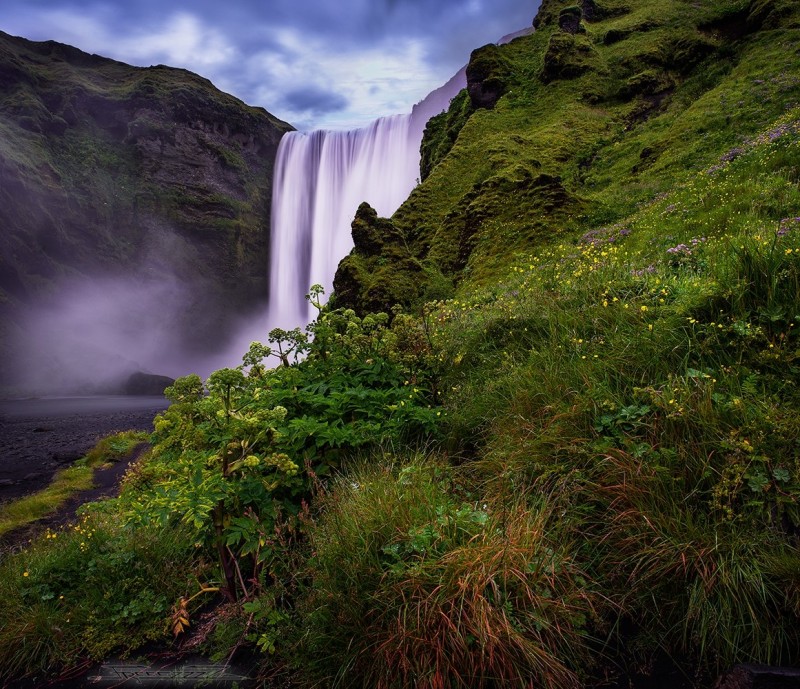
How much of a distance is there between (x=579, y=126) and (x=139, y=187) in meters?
60.7

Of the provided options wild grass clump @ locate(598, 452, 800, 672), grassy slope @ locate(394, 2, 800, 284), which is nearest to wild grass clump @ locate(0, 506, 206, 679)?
wild grass clump @ locate(598, 452, 800, 672)

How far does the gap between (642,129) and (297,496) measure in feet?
68.6

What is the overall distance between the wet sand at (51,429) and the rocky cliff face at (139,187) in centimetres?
2282

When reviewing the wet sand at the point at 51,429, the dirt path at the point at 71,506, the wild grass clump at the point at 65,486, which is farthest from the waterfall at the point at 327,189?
the dirt path at the point at 71,506

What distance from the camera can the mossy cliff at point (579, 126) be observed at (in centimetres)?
1288

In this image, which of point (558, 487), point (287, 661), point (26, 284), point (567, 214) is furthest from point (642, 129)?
point (26, 284)

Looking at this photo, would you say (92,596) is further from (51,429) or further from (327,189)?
(327,189)

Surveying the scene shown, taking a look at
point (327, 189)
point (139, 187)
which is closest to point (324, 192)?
point (327, 189)

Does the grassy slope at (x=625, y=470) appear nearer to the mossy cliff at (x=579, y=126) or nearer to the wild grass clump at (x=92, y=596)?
the wild grass clump at (x=92, y=596)

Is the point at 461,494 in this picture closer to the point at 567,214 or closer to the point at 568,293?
the point at 568,293

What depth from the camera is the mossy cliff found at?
42.3 feet

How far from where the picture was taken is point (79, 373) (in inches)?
1911

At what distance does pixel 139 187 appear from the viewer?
60.9m

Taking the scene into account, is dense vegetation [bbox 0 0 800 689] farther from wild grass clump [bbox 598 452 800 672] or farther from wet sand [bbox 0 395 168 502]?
wet sand [bbox 0 395 168 502]
